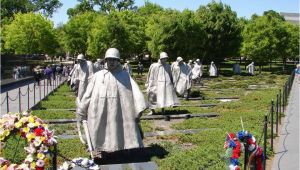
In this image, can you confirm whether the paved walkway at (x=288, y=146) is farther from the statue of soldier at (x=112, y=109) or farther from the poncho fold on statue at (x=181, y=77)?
the poncho fold on statue at (x=181, y=77)

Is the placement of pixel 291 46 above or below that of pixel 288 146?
above

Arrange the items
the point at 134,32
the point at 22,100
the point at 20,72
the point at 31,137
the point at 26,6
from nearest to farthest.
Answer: the point at 31,137 < the point at 22,100 < the point at 20,72 < the point at 134,32 < the point at 26,6

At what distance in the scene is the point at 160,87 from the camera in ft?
→ 50.1

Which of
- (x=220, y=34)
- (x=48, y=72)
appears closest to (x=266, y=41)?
(x=220, y=34)

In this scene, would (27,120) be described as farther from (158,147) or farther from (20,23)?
(20,23)

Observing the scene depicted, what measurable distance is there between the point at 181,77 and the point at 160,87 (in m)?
4.64

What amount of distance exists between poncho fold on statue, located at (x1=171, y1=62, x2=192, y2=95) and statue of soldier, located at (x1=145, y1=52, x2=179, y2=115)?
4234 mm

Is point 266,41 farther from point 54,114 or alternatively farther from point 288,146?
point 288,146

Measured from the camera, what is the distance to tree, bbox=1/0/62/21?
7278 cm

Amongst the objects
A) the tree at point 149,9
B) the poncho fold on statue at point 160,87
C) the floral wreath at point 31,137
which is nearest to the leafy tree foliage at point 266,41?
the tree at point 149,9

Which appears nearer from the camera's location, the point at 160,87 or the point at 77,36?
the point at 160,87

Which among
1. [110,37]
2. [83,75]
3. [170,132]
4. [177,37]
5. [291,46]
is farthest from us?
[291,46]

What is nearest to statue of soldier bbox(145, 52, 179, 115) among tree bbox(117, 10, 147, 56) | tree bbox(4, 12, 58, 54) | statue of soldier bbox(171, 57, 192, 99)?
statue of soldier bbox(171, 57, 192, 99)

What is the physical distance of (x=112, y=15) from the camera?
4894cm
